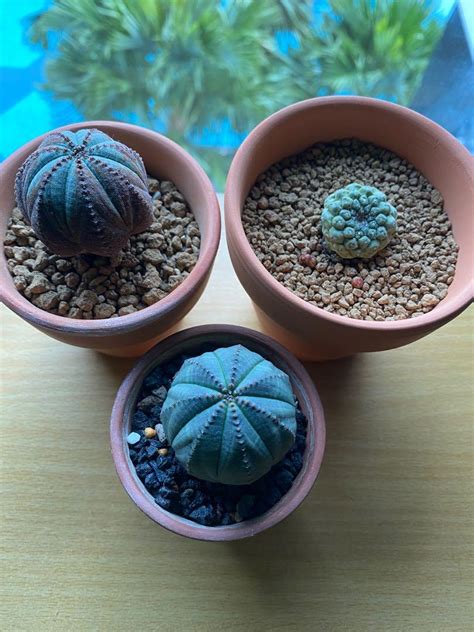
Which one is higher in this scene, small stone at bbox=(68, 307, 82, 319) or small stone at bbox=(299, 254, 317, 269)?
small stone at bbox=(299, 254, 317, 269)

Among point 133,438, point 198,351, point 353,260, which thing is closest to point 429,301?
point 353,260

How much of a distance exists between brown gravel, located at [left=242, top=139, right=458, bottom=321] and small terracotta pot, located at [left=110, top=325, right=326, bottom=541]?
0.11 meters

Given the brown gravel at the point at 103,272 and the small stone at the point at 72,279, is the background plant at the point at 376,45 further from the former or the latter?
the small stone at the point at 72,279

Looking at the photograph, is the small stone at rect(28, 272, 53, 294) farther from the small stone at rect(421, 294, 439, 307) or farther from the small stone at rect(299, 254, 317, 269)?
the small stone at rect(421, 294, 439, 307)

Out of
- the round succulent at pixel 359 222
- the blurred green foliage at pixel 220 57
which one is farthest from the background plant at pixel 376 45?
the round succulent at pixel 359 222

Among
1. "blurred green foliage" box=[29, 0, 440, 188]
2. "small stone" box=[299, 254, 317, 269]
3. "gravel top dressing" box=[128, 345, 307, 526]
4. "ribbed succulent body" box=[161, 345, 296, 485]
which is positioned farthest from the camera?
"blurred green foliage" box=[29, 0, 440, 188]

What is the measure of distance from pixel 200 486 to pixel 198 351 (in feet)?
0.67

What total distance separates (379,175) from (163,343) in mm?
471

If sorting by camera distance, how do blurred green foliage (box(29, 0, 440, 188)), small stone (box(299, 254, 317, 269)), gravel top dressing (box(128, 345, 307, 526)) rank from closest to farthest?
gravel top dressing (box(128, 345, 307, 526))
small stone (box(299, 254, 317, 269))
blurred green foliage (box(29, 0, 440, 188))

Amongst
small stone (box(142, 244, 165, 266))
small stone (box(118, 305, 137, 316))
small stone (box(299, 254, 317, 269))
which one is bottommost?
small stone (box(118, 305, 137, 316))

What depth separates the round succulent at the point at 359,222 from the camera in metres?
0.93

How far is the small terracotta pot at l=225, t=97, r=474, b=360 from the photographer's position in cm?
86

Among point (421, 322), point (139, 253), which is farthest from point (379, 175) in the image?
point (139, 253)

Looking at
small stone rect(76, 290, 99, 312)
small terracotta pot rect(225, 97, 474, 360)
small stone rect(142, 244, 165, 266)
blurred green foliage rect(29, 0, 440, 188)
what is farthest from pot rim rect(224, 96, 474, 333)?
blurred green foliage rect(29, 0, 440, 188)
